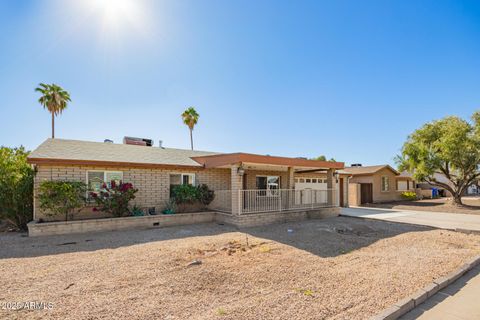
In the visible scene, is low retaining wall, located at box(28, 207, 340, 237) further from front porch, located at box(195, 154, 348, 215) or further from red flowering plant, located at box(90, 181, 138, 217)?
red flowering plant, located at box(90, 181, 138, 217)

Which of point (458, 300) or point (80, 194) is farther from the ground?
point (80, 194)

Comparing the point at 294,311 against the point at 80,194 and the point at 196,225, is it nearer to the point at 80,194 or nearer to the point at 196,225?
the point at 196,225

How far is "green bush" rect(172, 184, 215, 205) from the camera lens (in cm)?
1134

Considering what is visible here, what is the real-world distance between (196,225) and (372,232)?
702cm

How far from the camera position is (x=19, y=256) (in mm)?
5906

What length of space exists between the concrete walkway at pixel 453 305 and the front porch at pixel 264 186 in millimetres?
6916

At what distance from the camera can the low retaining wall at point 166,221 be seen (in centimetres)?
838

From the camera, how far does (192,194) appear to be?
1145cm

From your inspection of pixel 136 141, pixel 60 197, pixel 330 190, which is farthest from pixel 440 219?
pixel 136 141

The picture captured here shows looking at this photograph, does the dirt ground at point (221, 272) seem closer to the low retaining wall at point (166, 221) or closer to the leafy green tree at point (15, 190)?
the low retaining wall at point (166, 221)

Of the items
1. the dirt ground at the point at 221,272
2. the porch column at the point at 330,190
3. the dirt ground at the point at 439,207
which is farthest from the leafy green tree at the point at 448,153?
the dirt ground at the point at 221,272

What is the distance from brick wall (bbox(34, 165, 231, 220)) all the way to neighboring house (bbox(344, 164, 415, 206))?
12.8 m

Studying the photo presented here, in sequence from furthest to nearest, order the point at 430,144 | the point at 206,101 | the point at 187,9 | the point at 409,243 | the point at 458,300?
the point at 430,144 → the point at 206,101 → the point at 187,9 → the point at 409,243 → the point at 458,300

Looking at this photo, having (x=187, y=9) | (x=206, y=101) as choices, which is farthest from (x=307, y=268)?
(x=206, y=101)
